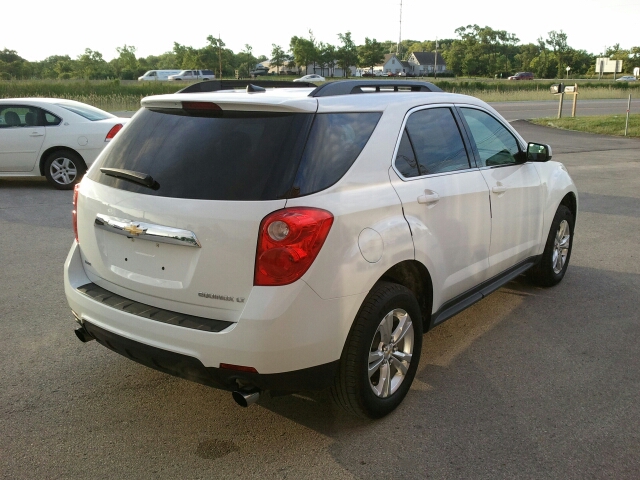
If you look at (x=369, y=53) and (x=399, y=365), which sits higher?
(x=369, y=53)

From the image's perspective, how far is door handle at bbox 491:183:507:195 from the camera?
15.4ft

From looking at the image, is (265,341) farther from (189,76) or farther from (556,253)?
(189,76)

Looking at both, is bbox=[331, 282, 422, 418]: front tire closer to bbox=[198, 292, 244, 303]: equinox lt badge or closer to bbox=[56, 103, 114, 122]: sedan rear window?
bbox=[198, 292, 244, 303]: equinox lt badge

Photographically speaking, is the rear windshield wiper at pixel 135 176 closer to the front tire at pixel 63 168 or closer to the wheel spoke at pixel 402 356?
the wheel spoke at pixel 402 356

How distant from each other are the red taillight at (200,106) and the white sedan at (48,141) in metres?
8.17

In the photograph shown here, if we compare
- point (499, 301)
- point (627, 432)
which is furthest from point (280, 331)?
point (499, 301)

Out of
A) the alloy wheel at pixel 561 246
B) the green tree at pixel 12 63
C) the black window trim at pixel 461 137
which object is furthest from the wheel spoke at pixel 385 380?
the green tree at pixel 12 63

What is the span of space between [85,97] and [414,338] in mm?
32959

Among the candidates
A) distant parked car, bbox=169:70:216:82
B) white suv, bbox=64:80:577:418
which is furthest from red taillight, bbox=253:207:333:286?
distant parked car, bbox=169:70:216:82

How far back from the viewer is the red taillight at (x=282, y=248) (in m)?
3.06

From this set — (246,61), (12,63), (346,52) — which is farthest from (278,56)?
(12,63)

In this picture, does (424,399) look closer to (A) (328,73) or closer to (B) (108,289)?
(B) (108,289)

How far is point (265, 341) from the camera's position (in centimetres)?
305

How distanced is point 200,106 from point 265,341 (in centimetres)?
128
